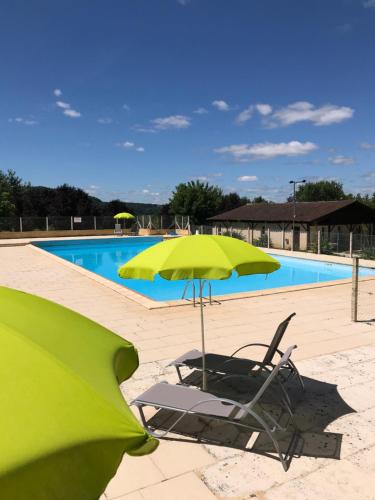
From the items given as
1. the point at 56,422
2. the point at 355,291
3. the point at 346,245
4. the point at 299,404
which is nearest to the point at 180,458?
the point at 299,404

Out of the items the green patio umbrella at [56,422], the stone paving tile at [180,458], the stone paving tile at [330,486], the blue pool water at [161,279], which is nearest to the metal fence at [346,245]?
the blue pool water at [161,279]

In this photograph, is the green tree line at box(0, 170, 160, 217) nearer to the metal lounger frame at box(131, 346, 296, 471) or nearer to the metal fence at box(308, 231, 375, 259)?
the metal fence at box(308, 231, 375, 259)

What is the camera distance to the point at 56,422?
4.20ft

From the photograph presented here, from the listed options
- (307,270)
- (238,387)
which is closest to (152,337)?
(238,387)

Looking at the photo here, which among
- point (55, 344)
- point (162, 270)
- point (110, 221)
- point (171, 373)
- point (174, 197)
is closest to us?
point (55, 344)

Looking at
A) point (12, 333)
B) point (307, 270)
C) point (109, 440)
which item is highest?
point (12, 333)

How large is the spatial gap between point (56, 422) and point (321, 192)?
258 feet

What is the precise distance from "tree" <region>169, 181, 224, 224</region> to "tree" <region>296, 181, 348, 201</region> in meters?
33.5

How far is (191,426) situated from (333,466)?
1.43 metres

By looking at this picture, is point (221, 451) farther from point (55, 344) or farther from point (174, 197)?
point (174, 197)

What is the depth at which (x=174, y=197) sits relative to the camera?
47.1 meters

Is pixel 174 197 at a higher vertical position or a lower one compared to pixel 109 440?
higher

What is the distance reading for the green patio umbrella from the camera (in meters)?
1.15

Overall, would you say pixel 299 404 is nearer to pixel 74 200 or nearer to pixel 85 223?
pixel 85 223
